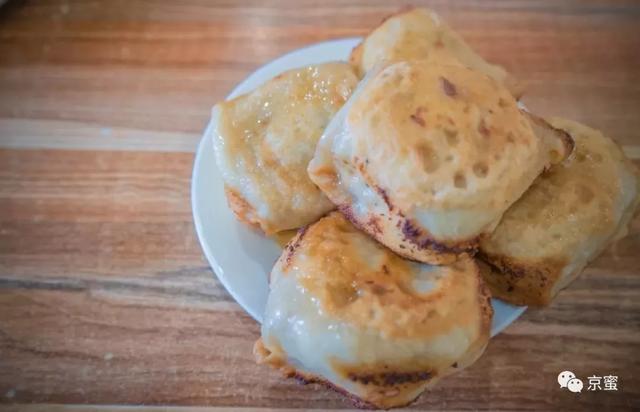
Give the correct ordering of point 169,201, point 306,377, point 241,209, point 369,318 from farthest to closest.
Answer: point 169,201
point 241,209
point 306,377
point 369,318

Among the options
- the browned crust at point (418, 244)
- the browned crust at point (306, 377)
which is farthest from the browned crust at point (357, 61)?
the browned crust at point (306, 377)

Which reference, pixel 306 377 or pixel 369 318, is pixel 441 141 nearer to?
pixel 369 318

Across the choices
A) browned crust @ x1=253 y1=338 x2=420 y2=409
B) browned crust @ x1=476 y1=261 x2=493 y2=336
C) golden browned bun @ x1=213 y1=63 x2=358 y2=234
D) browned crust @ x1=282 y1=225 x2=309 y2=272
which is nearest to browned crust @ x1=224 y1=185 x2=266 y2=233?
golden browned bun @ x1=213 y1=63 x2=358 y2=234

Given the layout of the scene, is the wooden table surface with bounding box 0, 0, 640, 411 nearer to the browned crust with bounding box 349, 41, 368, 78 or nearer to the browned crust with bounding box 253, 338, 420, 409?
the browned crust with bounding box 253, 338, 420, 409

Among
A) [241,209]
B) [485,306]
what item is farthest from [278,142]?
[485,306]

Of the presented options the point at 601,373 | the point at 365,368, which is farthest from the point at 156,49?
the point at 601,373

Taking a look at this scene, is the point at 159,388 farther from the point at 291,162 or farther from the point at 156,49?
the point at 156,49
